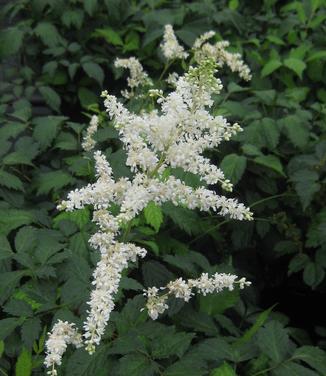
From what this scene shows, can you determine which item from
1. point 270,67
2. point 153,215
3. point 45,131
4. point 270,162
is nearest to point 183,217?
point 153,215

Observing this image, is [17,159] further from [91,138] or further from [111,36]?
[111,36]

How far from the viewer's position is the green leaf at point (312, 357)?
201cm

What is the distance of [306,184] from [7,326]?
154 centimetres

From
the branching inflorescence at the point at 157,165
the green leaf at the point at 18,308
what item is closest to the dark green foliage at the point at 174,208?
the green leaf at the point at 18,308

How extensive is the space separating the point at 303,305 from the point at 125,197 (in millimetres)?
2007

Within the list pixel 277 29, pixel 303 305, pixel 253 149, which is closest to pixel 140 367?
pixel 253 149

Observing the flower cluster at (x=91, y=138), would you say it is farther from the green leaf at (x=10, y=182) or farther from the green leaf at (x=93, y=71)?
the green leaf at (x=93, y=71)

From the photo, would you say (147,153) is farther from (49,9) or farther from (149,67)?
(49,9)

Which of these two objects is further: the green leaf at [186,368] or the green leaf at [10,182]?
the green leaf at [10,182]

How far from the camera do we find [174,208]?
2619 mm

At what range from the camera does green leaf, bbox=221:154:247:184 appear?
287cm

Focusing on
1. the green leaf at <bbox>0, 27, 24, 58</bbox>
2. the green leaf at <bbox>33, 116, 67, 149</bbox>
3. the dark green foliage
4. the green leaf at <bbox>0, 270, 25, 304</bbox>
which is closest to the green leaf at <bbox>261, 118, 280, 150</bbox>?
the dark green foliage

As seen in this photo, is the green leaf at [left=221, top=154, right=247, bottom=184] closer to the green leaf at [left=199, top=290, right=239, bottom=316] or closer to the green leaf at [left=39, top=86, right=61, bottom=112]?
the green leaf at [left=199, top=290, right=239, bottom=316]

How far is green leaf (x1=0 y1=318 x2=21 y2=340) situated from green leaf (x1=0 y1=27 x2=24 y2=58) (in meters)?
2.64
